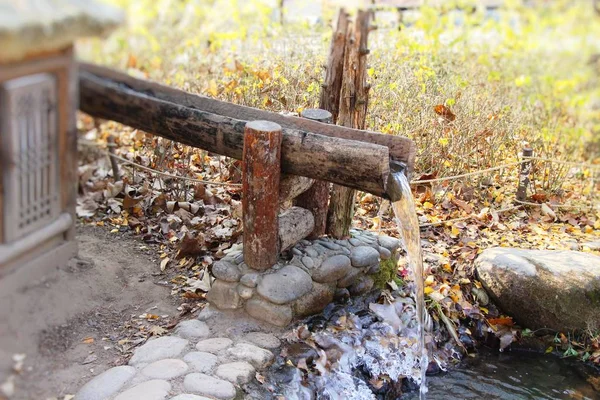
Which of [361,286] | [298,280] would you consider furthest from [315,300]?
[361,286]

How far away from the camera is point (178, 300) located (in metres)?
4.13

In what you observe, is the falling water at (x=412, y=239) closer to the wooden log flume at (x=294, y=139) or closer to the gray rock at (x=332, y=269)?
the wooden log flume at (x=294, y=139)

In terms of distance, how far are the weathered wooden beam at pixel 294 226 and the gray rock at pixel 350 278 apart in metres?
0.39

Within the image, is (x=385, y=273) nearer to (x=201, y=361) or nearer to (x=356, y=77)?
(x=356, y=77)

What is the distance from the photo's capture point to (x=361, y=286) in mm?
4277

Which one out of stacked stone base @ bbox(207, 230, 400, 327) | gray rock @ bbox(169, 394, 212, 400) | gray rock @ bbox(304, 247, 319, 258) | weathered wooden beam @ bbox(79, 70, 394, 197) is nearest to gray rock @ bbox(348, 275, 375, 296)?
stacked stone base @ bbox(207, 230, 400, 327)

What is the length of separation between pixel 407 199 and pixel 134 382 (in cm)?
173

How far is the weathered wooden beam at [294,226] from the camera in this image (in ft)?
12.9

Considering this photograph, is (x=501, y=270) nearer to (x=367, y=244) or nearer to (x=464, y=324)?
(x=464, y=324)

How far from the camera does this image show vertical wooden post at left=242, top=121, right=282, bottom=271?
346 centimetres

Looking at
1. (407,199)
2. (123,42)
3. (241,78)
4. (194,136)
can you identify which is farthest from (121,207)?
(123,42)

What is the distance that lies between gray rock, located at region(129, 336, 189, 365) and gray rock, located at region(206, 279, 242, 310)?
390mm

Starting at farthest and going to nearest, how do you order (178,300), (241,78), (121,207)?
(241,78) → (121,207) → (178,300)

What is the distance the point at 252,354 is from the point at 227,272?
58cm
